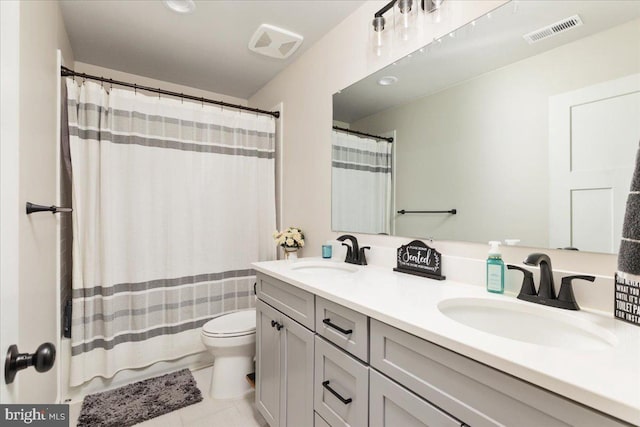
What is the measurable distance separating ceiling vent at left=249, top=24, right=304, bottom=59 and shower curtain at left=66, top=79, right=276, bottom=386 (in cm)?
53

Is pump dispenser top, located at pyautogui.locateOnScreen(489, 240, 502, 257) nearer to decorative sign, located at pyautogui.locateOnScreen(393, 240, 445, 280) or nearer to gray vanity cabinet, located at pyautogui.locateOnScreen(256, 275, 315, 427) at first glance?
decorative sign, located at pyautogui.locateOnScreen(393, 240, 445, 280)

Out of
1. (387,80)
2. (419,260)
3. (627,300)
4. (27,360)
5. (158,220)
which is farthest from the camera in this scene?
(158,220)

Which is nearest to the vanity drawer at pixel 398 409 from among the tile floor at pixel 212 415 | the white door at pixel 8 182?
the white door at pixel 8 182

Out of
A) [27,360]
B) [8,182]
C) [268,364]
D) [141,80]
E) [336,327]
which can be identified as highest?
[141,80]

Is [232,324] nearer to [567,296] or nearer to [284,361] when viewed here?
[284,361]

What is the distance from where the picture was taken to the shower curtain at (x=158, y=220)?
1.92 m

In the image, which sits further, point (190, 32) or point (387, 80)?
point (190, 32)

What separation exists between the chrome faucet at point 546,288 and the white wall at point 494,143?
0.13 meters

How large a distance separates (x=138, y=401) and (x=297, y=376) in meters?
1.31

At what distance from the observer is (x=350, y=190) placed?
6.18 ft

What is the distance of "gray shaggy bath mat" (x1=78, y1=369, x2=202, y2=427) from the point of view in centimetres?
171

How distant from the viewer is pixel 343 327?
1.04 meters

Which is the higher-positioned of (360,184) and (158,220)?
(360,184)

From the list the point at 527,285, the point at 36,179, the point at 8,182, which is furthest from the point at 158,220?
the point at 527,285
